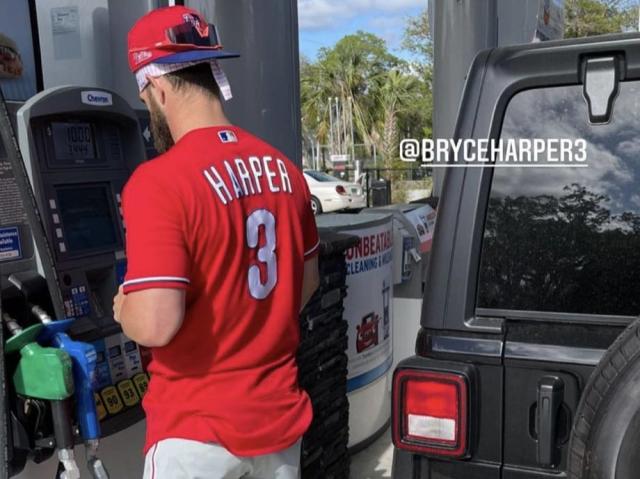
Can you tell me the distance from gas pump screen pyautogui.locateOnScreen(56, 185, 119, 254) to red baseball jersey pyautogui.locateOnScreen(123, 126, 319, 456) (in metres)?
0.94

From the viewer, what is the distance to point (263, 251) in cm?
195

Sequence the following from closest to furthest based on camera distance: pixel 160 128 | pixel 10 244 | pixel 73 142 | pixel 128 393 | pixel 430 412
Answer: pixel 430 412 → pixel 160 128 → pixel 10 244 → pixel 73 142 → pixel 128 393

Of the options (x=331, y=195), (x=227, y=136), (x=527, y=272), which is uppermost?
(x=227, y=136)

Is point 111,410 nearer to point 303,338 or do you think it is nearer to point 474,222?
point 303,338

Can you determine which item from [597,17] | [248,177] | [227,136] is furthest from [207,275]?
[597,17]

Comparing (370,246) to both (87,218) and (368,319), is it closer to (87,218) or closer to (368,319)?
(368,319)

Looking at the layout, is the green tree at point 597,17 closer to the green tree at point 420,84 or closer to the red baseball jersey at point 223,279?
the green tree at point 420,84

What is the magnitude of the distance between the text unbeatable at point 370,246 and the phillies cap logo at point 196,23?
82.9 inches

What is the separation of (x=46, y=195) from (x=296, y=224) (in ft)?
3.50

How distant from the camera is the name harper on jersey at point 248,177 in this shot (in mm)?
1835

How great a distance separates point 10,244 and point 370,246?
2267 millimetres

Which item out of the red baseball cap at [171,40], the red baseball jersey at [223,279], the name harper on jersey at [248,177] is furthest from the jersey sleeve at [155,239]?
the red baseball cap at [171,40]

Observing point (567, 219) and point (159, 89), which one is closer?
point (567, 219)

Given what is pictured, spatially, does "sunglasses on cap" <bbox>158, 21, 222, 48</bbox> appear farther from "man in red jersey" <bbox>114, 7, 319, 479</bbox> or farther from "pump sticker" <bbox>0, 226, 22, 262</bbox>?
"pump sticker" <bbox>0, 226, 22, 262</bbox>
